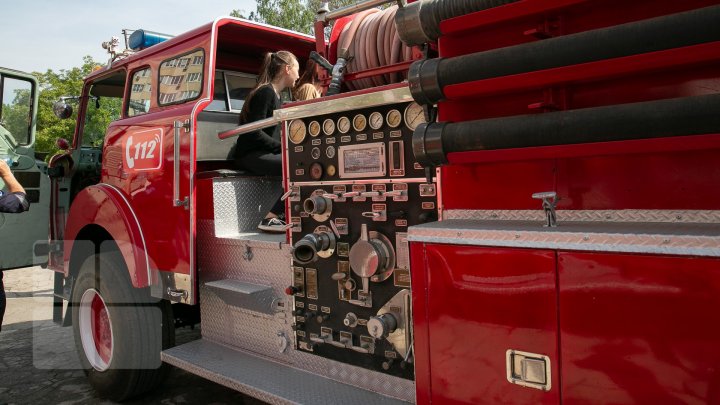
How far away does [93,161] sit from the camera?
16.1ft

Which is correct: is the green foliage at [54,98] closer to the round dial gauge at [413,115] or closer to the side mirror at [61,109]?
the side mirror at [61,109]

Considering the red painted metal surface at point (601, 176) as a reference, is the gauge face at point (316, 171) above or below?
above

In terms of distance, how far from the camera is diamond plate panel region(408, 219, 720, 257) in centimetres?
140

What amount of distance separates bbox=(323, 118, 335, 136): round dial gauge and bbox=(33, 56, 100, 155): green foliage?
2288 cm

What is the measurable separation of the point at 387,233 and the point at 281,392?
3.14 ft

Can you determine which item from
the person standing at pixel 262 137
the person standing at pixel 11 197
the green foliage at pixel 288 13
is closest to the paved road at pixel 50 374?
the person standing at pixel 11 197

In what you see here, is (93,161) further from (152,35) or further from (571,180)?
(571,180)

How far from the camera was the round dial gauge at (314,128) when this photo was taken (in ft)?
8.83

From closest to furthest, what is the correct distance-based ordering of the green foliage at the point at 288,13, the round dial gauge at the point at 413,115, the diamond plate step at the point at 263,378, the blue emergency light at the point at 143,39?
the round dial gauge at the point at 413,115, the diamond plate step at the point at 263,378, the blue emergency light at the point at 143,39, the green foliage at the point at 288,13

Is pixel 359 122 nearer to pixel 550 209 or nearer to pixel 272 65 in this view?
pixel 550 209

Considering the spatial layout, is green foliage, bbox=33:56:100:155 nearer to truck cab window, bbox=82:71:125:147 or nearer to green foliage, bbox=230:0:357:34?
green foliage, bbox=230:0:357:34

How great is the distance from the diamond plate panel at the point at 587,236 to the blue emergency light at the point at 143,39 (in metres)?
3.19

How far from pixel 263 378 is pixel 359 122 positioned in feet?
4.66

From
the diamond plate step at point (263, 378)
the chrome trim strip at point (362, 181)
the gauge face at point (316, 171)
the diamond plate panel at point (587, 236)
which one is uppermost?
the gauge face at point (316, 171)
